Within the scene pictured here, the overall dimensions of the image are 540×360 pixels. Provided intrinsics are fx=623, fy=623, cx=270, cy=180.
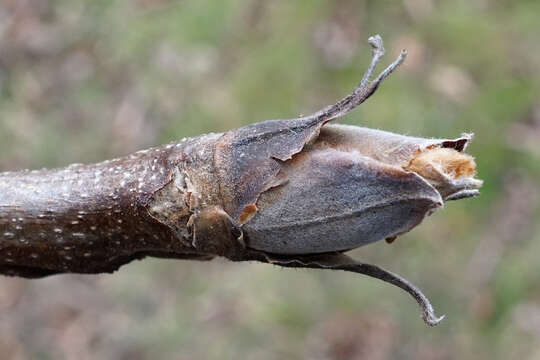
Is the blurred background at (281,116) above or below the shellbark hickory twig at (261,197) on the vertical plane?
above

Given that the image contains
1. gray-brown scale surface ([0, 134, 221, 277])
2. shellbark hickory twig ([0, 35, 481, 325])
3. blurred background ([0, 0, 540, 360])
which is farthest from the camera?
blurred background ([0, 0, 540, 360])

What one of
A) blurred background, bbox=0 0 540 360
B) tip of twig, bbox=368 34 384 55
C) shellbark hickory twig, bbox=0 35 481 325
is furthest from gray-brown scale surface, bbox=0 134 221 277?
blurred background, bbox=0 0 540 360

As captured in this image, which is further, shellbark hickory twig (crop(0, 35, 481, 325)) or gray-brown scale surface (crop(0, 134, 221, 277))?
gray-brown scale surface (crop(0, 134, 221, 277))

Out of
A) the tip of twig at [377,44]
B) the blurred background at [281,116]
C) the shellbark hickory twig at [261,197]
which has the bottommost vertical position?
the shellbark hickory twig at [261,197]

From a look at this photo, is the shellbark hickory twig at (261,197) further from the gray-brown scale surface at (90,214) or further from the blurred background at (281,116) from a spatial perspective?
the blurred background at (281,116)

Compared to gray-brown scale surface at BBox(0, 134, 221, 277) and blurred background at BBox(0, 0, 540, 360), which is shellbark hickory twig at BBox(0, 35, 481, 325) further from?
blurred background at BBox(0, 0, 540, 360)

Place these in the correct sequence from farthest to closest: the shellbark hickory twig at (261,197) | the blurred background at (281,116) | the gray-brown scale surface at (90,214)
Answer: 1. the blurred background at (281,116)
2. the gray-brown scale surface at (90,214)
3. the shellbark hickory twig at (261,197)

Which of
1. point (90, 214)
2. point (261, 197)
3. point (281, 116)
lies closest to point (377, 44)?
point (261, 197)

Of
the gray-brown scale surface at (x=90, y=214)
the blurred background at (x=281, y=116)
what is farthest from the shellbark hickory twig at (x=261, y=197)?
the blurred background at (x=281, y=116)
